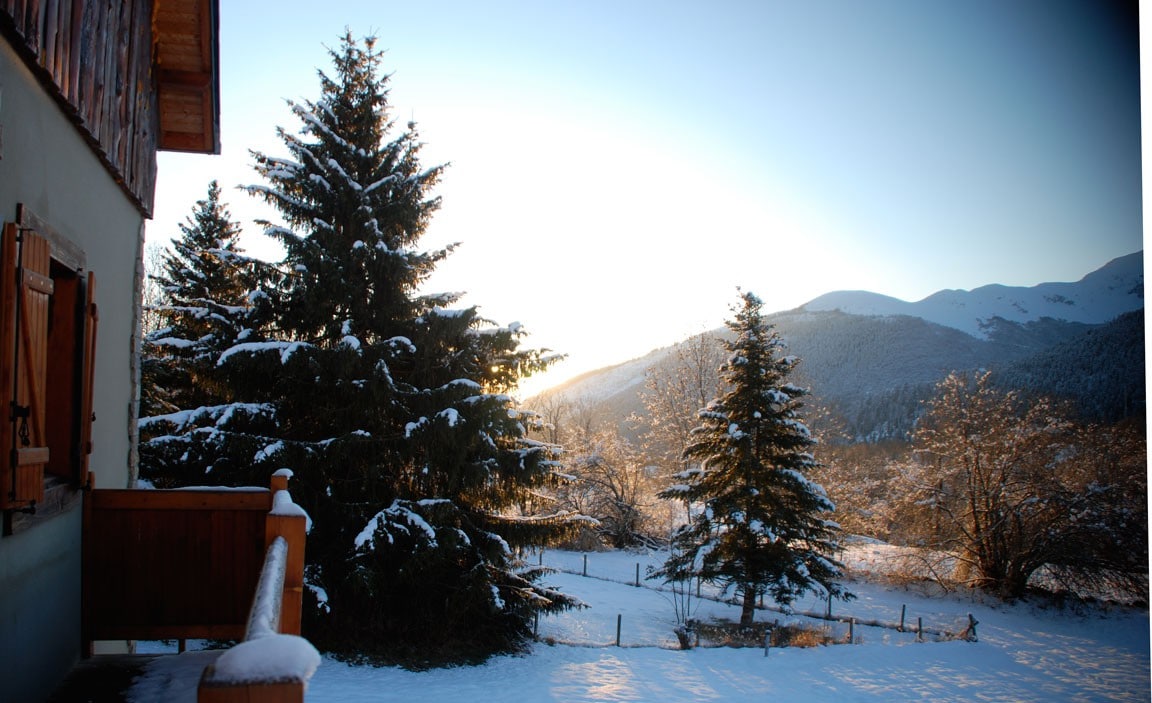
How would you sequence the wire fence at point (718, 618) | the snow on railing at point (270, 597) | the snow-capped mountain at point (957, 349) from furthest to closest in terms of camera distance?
the wire fence at point (718, 618)
the snow-capped mountain at point (957, 349)
the snow on railing at point (270, 597)

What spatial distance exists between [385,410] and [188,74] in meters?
5.40

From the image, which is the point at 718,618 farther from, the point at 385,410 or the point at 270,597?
the point at 270,597

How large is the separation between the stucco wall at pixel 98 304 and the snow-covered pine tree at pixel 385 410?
4175 mm

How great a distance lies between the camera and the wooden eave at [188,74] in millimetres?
5586

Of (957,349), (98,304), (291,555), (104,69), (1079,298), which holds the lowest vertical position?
(291,555)

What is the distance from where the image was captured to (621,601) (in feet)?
56.5

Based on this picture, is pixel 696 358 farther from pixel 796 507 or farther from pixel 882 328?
pixel 882 328

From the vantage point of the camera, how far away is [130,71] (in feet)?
16.3

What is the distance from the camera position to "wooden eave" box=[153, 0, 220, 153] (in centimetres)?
559

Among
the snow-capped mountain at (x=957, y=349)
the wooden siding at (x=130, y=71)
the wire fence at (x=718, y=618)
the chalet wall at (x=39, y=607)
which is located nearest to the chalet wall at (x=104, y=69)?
the wooden siding at (x=130, y=71)

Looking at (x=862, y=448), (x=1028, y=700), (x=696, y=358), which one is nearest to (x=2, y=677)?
(x=1028, y=700)

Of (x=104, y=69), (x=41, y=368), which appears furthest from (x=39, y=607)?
(x=104, y=69)

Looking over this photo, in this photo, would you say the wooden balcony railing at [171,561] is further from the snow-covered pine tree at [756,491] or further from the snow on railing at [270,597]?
the snow-covered pine tree at [756,491]

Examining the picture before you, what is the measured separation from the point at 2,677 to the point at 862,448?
37.9 metres
